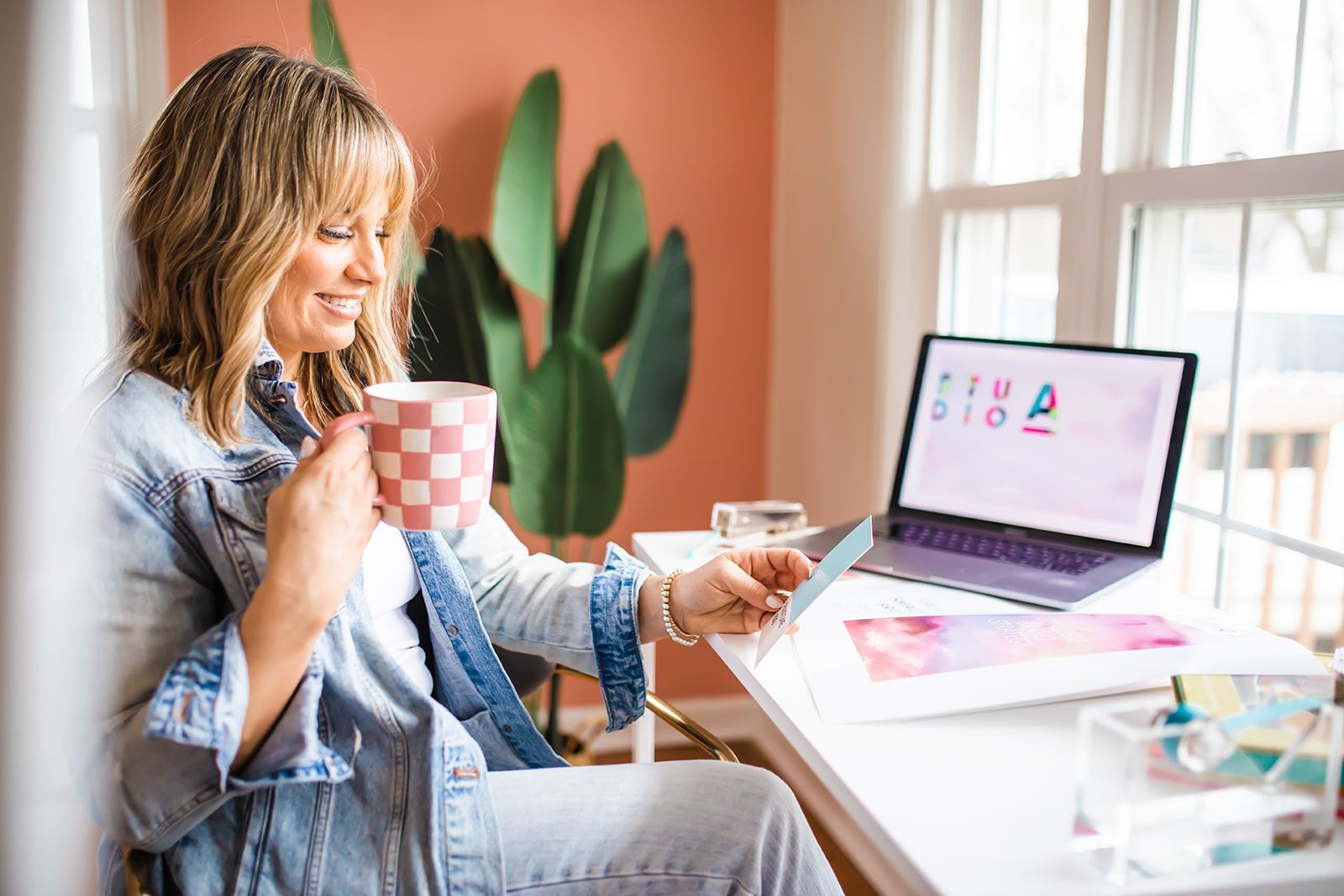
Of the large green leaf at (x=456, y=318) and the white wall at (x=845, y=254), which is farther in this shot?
the large green leaf at (x=456, y=318)

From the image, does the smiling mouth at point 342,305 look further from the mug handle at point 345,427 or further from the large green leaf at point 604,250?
the large green leaf at point 604,250

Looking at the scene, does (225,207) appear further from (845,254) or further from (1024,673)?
(845,254)

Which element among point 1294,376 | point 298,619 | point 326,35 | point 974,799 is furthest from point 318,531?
point 326,35

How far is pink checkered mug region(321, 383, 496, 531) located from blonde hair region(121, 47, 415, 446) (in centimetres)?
17

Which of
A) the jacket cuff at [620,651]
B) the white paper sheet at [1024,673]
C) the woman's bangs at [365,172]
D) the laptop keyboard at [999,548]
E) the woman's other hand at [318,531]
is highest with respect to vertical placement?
the woman's bangs at [365,172]

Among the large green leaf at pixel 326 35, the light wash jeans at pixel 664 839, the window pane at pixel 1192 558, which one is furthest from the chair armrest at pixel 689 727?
the large green leaf at pixel 326 35

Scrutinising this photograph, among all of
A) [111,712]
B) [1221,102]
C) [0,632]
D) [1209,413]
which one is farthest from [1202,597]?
[0,632]

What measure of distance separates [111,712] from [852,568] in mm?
784

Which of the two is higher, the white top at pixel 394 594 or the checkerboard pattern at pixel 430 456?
the checkerboard pattern at pixel 430 456

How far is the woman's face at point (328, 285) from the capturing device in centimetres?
111

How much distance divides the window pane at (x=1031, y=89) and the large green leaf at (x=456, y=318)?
963 mm

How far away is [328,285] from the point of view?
1.12 meters

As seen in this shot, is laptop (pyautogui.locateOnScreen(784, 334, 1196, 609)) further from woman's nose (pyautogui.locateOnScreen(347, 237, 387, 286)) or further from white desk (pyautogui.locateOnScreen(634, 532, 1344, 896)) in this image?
woman's nose (pyautogui.locateOnScreen(347, 237, 387, 286))

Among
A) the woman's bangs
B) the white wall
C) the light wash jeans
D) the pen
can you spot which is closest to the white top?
the light wash jeans
